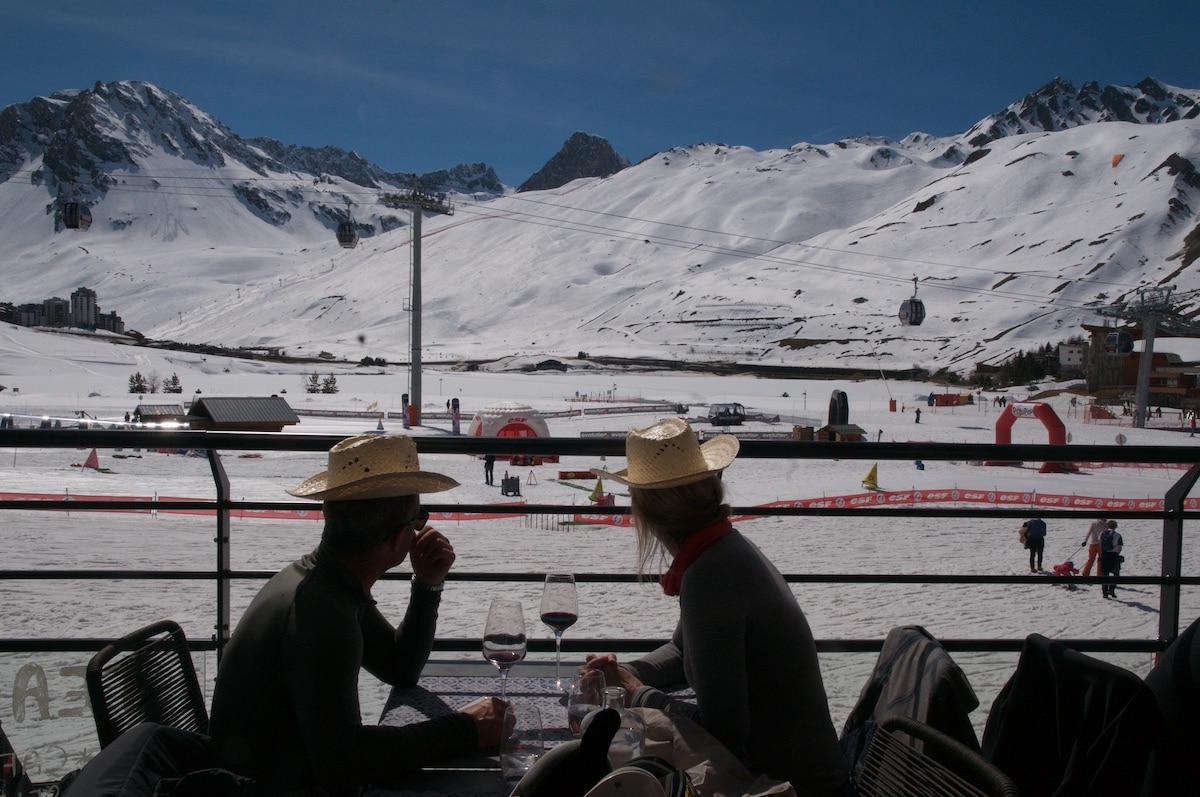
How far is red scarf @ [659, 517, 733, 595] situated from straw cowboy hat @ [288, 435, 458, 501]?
61 centimetres

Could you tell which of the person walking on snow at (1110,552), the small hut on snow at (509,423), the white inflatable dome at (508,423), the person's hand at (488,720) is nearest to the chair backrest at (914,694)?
the person's hand at (488,720)

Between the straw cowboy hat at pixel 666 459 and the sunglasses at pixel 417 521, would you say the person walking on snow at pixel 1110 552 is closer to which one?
the straw cowboy hat at pixel 666 459

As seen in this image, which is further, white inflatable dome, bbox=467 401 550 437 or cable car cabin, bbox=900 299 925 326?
cable car cabin, bbox=900 299 925 326

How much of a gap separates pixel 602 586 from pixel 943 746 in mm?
9586

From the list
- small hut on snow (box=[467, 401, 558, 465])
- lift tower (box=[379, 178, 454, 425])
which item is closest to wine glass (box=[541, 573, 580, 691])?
small hut on snow (box=[467, 401, 558, 465])

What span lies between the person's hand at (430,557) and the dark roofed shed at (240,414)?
84.3ft

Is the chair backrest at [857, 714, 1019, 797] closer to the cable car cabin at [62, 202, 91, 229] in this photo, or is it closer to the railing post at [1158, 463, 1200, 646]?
the railing post at [1158, 463, 1200, 646]

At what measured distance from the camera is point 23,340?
98.6 m

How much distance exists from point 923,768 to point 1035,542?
1117 centimetres

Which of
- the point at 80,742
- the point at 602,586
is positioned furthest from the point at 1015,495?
the point at 80,742

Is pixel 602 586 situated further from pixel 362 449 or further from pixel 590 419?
pixel 590 419

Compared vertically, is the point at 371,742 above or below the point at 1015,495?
above

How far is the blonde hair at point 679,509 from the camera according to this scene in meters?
2.23

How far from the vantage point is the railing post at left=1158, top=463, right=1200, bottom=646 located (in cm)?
358
